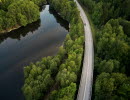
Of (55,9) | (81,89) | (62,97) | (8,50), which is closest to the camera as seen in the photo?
(62,97)

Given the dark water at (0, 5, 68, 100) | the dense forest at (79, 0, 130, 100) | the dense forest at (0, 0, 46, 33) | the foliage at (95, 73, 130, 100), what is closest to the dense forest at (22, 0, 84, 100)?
the foliage at (95, 73, 130, 100)

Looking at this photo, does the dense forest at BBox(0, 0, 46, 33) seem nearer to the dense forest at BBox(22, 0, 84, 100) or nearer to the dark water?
the dark water

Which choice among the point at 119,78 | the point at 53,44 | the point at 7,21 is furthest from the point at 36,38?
the point at 119,78

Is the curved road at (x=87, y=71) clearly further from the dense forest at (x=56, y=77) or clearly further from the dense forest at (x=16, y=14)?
the dense forest at (x=16, y=14)

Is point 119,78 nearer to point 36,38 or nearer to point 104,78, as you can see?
point 104,78

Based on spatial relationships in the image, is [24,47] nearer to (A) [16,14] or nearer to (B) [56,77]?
(A) [16,14]

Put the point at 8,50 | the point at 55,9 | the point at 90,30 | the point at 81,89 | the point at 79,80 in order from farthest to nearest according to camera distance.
→ the point at 55,9 → the point at 90,30 → the point at 8,50 → the point at 79,80 → the point at 81,89

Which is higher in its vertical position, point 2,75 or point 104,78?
point 104,78
